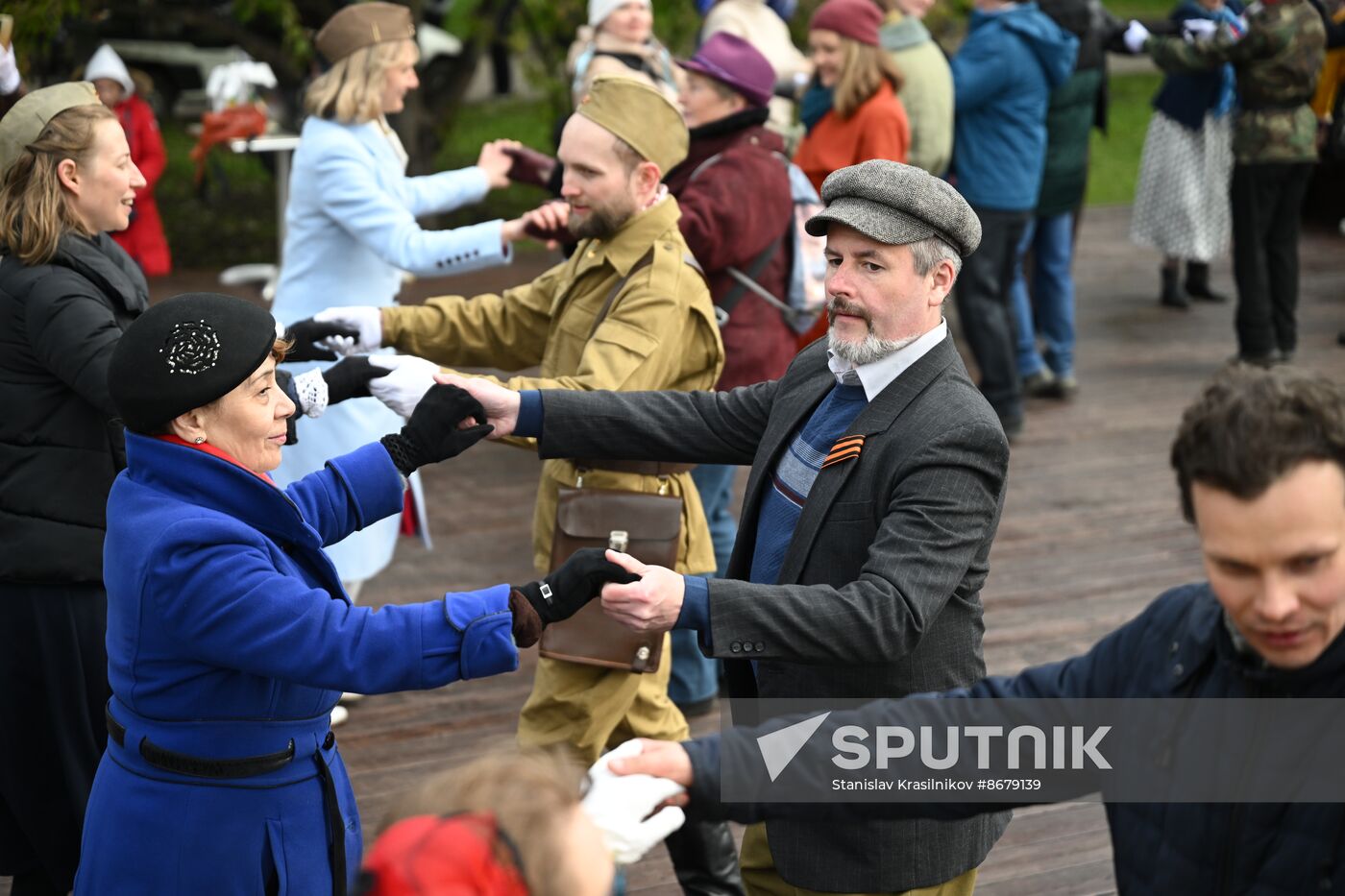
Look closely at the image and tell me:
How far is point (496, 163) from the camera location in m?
5.84

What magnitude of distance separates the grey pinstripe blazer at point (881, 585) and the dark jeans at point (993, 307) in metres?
4.76

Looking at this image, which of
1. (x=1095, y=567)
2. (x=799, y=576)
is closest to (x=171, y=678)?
(x=799, y=576)

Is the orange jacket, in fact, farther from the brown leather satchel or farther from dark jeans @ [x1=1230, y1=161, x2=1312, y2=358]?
the brown leather satchel

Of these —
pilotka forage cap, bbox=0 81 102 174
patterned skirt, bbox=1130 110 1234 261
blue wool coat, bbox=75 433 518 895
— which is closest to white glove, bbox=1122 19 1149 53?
patterned skirt, bbox=1130 110 1234 261

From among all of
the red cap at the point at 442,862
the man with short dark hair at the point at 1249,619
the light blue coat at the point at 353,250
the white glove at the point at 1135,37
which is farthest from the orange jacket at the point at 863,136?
the red cap at the point at 442,862

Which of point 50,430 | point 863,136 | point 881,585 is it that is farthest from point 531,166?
point 881,585

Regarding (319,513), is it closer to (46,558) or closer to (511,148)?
(46,558)

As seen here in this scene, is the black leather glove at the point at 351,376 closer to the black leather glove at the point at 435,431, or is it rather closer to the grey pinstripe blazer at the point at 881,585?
the black leather glove at the point at 435,431

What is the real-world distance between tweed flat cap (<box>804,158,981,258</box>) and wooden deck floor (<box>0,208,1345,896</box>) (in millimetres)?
2020

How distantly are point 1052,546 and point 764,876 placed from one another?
3.84 meters

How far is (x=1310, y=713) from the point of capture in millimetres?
2008

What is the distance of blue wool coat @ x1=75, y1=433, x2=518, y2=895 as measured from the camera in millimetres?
2629

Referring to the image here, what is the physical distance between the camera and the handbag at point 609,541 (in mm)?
4051

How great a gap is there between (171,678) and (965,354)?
789 centimetres
